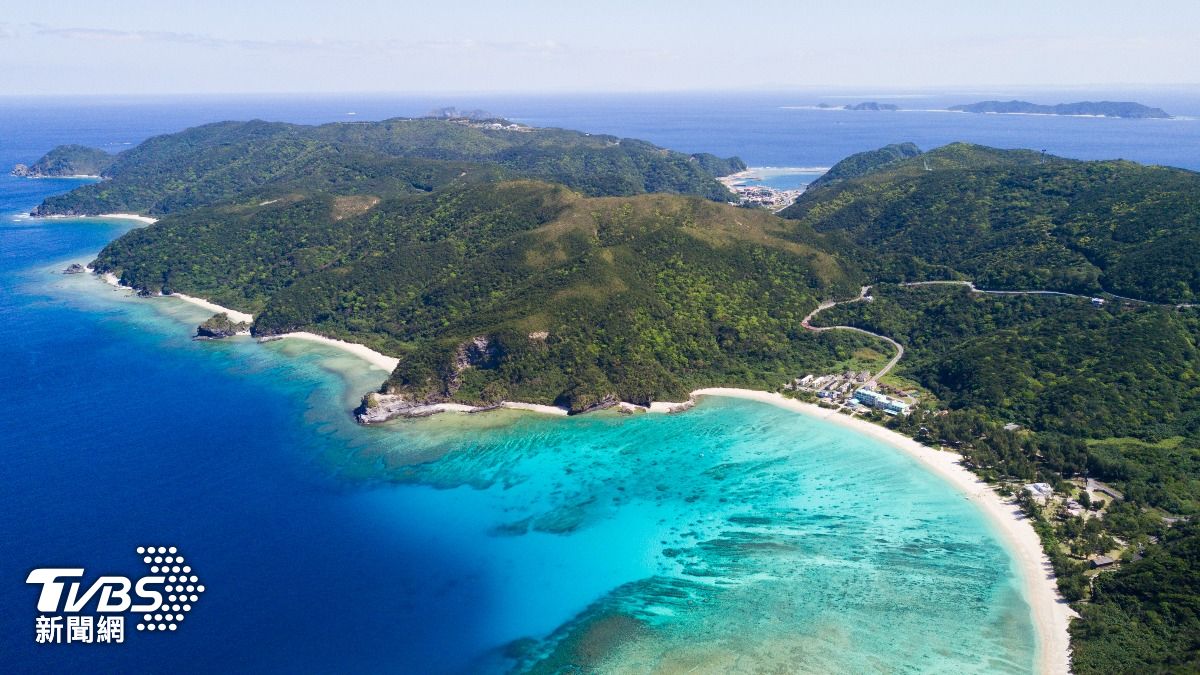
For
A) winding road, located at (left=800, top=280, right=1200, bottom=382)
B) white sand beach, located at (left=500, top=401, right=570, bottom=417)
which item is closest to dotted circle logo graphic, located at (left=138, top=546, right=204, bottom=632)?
white sand beach, located at (left=500, top=401, right=570, bottom=417)

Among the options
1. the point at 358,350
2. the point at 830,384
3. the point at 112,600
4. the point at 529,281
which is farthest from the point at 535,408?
the point at 112,600

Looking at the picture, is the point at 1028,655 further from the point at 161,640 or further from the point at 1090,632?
the point at 161,640

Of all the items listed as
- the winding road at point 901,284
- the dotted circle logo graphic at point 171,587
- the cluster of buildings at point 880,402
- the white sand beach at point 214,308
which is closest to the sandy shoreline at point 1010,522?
the cluster of buildings at point 880,402

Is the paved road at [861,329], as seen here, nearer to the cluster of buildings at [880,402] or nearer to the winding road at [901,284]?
the winding road at [901,284]

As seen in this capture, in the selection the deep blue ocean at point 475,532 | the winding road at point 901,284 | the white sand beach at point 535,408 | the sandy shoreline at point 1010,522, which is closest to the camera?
the sandy shoreline at point 1010,522

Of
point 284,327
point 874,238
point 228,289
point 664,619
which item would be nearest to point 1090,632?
point 664,619

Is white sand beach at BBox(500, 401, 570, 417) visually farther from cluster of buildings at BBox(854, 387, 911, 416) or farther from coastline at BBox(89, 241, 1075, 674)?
cluster of buildings at BBox(854, 387, 911, 416)

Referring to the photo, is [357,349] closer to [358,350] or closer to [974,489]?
[358,350]
